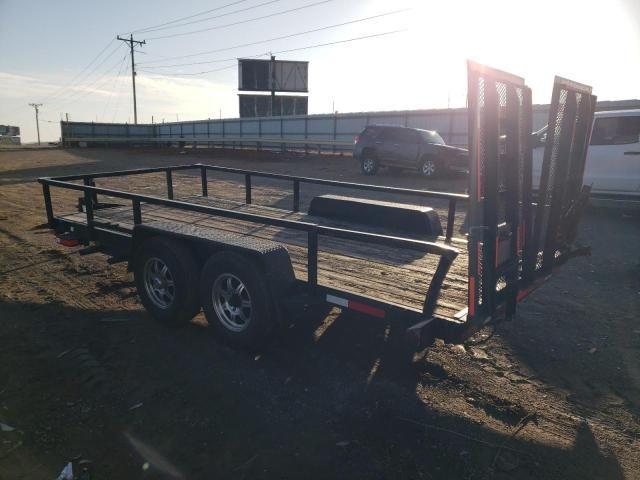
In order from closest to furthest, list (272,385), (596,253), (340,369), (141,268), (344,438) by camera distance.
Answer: (344,438), (272,385), (340,369), (141,268), (596,253)

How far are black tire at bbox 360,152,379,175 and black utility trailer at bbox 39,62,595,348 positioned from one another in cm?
1330

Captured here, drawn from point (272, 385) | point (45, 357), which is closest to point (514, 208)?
point (272, 385)

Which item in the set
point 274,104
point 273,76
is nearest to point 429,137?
point 274,104

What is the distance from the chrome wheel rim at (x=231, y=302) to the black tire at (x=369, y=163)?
589 inches

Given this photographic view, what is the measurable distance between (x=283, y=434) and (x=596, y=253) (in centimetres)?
679

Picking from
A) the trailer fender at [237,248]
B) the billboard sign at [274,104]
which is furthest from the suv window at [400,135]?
the billboard sign at [274,104]

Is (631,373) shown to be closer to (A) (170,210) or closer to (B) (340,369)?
(B) (340,369)

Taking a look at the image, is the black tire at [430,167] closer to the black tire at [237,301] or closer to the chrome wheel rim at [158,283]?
the chrome wheel rim at [158,283]

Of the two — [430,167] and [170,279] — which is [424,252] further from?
[430,167]

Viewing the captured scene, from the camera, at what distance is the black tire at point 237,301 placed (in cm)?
356

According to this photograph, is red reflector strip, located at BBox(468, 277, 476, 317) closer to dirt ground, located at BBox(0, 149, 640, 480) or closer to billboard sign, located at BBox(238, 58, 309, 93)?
dirt ground, located at BBox(0, 149, 640, 480)

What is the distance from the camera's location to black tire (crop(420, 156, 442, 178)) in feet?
54.4

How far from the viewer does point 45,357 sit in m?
3.84

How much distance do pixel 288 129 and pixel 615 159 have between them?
84.4ft
